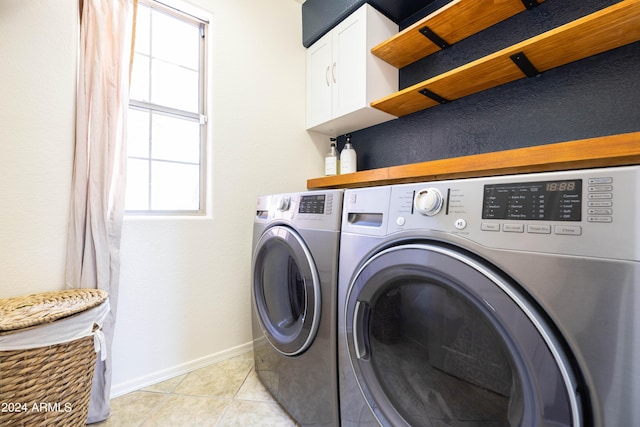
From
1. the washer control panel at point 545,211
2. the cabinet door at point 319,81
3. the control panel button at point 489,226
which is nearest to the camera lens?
the washer control panel at point 545,211

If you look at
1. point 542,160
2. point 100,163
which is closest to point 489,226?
point 542,160

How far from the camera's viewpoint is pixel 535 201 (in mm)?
527

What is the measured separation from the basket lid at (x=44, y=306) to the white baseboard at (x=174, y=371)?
583 millimetres

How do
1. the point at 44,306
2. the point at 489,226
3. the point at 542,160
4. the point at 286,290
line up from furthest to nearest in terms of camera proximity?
the point at 286,290 < the point at 44,306 < the point at 542,160 < the point at 489,226

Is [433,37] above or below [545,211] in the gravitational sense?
above

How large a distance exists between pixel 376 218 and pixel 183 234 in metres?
1.22

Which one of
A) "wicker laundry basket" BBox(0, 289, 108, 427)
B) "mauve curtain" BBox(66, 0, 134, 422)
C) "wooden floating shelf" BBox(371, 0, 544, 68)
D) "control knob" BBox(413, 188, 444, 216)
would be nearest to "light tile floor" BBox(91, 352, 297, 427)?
"mauve curtain" BBox(66, 0, 134, 422)

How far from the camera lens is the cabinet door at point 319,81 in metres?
1.87

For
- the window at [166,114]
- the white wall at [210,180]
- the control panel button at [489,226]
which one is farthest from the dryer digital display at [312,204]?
the window at [166,114]

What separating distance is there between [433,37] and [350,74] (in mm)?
491

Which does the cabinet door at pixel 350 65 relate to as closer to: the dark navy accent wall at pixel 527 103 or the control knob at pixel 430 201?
the dark navy accent wall at pixel 527 103

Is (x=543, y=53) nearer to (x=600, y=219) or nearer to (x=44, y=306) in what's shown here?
(x=600, y=219)

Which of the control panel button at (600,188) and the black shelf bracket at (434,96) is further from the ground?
the black shelf bracket at (434,96)

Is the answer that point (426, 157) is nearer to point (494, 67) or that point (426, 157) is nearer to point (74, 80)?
point (494, 67)
